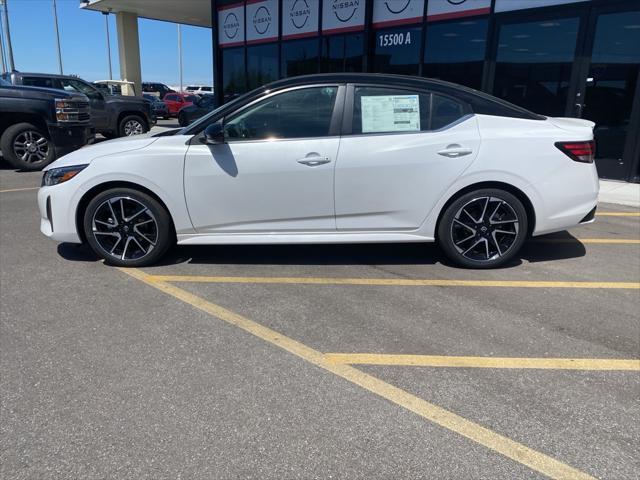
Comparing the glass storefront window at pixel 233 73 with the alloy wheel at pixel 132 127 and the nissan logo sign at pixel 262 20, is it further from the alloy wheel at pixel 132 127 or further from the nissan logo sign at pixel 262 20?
the alloy wheel at pixel 132 127

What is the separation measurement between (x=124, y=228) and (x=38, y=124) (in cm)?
710

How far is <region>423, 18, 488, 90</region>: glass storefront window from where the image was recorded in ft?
33.2

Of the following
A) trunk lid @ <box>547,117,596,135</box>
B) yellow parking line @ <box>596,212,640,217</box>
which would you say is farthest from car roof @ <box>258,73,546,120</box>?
yellow parking line @ <box>596,212,640,217</box>

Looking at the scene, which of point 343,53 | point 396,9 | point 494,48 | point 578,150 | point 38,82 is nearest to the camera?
point 578,150

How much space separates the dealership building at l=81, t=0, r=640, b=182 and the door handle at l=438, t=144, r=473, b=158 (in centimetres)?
598

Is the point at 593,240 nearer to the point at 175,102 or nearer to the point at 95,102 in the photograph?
the point at 95,102

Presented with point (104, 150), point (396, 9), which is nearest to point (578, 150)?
point (104, 150)

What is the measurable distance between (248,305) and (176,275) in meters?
0.93

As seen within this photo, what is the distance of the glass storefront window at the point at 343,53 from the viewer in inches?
488

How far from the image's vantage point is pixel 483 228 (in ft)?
14.3

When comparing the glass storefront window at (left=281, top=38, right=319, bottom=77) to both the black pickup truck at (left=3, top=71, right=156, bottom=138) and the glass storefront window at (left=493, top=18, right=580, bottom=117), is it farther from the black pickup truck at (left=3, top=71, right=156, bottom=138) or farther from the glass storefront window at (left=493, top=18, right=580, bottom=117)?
the glass storefront window at (left=493, top=18, right=580, bottom=117)

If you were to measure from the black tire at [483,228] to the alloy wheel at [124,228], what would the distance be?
8.29 feet

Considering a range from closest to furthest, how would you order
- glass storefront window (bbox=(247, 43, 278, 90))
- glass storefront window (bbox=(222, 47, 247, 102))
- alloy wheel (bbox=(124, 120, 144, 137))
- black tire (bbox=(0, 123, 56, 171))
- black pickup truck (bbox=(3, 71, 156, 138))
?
black tire (bbox=(0, 123, 56, 171)) < black pickup truck (bbox=(3, 71, 156, 138)) < alloy wheel (bbox=(124, 120, 144, 137)) < glass storefront window (bbox=(247, 43, 278, 90)) < glass storefront window (bbox=(222, 47, 247, 102))

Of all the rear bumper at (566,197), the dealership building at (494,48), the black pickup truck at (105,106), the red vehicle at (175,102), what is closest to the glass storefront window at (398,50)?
the dealership building at (494,48)
